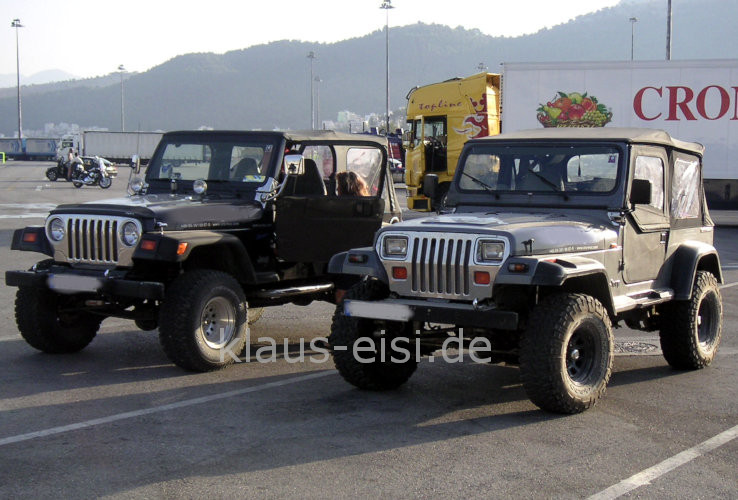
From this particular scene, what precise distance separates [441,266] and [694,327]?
273cm

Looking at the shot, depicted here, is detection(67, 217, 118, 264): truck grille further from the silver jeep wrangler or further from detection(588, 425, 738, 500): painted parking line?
detection(588, 425, 738, 500): painted parking line

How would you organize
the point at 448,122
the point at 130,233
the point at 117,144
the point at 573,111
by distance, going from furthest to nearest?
the point at 117,144, the point at 448,122, the point at 573,111, the point at 130,233

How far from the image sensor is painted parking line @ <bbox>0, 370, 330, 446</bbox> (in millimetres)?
5988

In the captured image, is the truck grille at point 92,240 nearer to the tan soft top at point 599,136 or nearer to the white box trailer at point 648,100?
the tan soft top at point 599,136

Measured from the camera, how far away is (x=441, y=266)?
6582mm

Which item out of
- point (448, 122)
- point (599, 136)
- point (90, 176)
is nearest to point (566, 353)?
point (599, 136)

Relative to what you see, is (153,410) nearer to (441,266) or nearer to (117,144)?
(441,266)

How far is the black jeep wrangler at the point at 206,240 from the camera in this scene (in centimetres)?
780

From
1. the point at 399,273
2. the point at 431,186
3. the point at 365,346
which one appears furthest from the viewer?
the point at 431,186

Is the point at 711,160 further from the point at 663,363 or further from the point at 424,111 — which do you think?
the point at 663,363

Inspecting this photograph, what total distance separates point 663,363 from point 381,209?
9.80ft

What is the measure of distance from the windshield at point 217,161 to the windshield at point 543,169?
82.7 inches

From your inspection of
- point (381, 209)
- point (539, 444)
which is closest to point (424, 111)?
point (381, 209)

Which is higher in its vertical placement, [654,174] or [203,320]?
[654,174]
